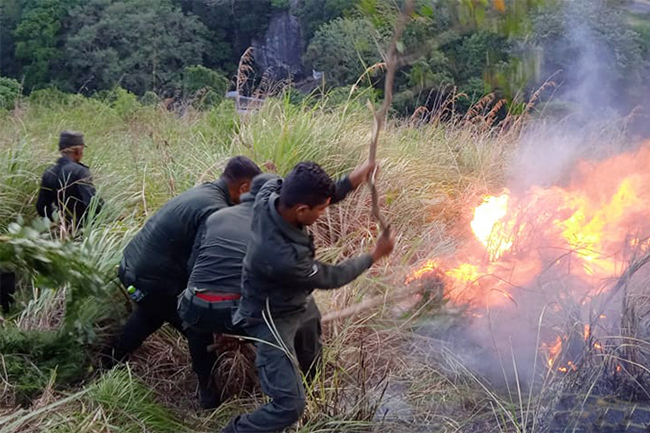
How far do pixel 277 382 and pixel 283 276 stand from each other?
582mm

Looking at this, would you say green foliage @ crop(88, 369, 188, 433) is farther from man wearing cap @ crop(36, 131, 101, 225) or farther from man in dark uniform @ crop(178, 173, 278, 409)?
man wearing cap @ crop(36, 131, 101, 225)

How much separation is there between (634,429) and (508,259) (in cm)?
201

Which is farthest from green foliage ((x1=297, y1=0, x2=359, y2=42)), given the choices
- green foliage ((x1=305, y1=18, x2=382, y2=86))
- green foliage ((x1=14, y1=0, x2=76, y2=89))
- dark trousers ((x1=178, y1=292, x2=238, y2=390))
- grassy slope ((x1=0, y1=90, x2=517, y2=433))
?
green foliage ((x1=14, y1=0, x2=76, y2=89))

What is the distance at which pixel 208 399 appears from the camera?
455 cm

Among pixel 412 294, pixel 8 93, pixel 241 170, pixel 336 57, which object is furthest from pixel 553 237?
pixel 8 93

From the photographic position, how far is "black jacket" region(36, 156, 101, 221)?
235 inches

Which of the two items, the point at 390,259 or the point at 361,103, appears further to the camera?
the point at 361,103

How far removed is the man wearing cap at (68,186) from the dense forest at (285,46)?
2.51m

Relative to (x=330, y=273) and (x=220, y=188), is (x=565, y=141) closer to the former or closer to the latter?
(x=220, y=188)

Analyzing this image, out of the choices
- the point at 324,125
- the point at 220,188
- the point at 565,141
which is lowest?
the point at 565,141

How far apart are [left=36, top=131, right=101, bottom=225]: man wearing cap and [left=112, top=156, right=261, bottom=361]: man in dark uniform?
4.67 feet

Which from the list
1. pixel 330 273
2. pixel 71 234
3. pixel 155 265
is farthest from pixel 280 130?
pixel 330 273

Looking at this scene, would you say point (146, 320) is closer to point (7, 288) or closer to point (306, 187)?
point (7, 288)

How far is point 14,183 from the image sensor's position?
666 centimetres
